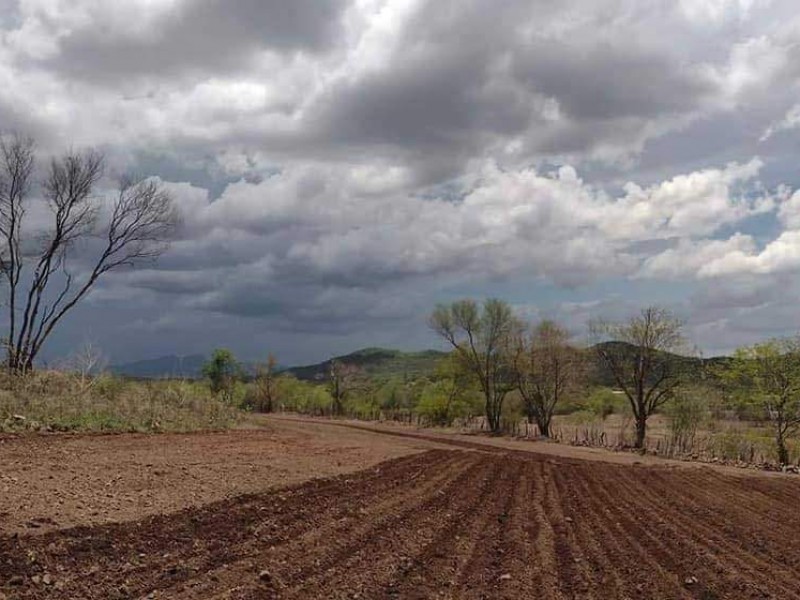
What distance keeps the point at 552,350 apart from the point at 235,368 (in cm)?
3439

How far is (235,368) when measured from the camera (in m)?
74.6

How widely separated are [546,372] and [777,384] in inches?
796

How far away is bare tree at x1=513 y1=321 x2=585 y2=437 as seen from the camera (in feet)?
188

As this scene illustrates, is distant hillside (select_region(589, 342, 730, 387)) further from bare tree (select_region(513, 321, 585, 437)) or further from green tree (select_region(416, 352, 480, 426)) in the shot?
green tree (select_region(416, 352, 480, 426))

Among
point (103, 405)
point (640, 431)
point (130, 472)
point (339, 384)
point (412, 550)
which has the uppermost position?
point (339, 384)

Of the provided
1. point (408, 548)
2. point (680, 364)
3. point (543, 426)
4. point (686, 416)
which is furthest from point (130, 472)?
point (543, 426)

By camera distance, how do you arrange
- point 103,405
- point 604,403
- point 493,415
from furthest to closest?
point 604,403, point 493,415, point 103,405

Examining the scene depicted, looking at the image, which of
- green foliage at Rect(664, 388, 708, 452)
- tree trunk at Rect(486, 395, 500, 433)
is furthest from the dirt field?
tree trunk at Rect(486, 395, 500, 433)

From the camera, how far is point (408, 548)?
9.66 meters

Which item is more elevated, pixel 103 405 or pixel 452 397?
pixel 103 405

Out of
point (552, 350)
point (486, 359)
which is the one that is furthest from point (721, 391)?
point (486, 359)

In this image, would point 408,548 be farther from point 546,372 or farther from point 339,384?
point 339,384

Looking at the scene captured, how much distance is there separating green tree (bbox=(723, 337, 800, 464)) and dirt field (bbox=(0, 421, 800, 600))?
25.6 metres

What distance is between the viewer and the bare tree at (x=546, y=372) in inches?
2251
